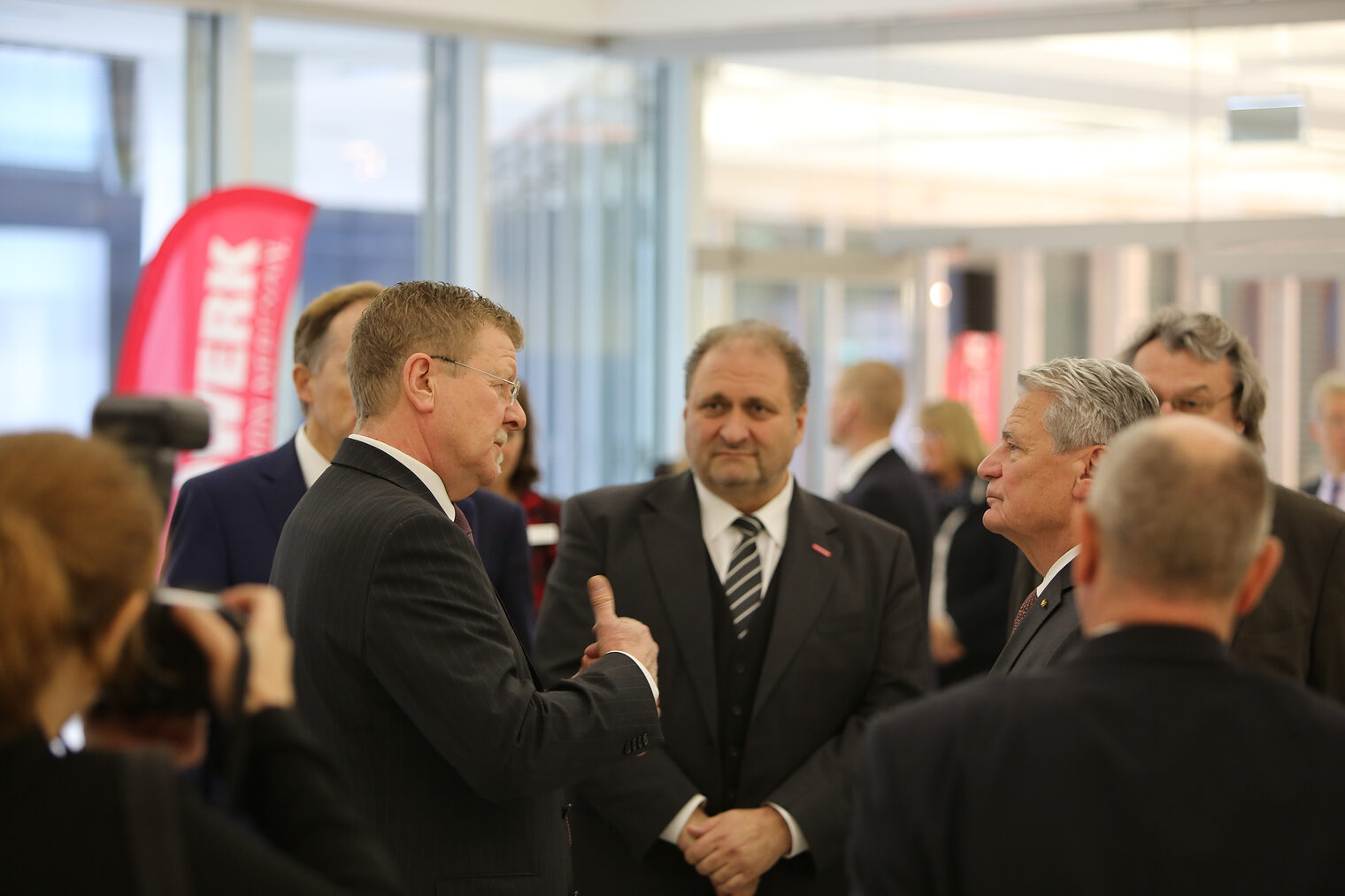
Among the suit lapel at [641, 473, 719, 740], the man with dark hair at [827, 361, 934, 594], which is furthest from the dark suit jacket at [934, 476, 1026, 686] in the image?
the suit lapel at [641, 473, 719, 740]

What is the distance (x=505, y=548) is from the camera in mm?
3049

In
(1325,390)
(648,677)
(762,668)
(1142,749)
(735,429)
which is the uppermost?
(1325,390)

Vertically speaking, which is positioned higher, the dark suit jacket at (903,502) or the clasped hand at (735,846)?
the dark suit jacket at (903,502)

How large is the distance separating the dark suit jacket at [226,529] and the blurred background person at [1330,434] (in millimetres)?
4681

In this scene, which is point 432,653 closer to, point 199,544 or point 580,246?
point 199,544

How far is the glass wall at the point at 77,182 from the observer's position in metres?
6.44

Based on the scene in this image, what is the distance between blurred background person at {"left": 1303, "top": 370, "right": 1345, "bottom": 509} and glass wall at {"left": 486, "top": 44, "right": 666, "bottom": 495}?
12.1 feet

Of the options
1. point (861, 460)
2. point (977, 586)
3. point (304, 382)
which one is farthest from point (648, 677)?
point (977, 586)

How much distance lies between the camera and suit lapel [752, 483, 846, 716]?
2711 mm

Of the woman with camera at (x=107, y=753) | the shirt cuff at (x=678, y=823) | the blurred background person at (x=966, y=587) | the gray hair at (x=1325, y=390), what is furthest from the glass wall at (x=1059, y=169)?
the woman with camera at (x=107, y=753)

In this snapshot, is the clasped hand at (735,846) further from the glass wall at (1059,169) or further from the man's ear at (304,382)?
the glass wall at (1059,169)

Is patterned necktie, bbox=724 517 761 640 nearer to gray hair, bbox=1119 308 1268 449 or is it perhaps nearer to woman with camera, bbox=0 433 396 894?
gray hair, bbox=1119 308 1268 449

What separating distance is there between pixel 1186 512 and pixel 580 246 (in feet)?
22.4

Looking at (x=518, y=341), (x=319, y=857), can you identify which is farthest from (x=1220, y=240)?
(x=319, y=857)
